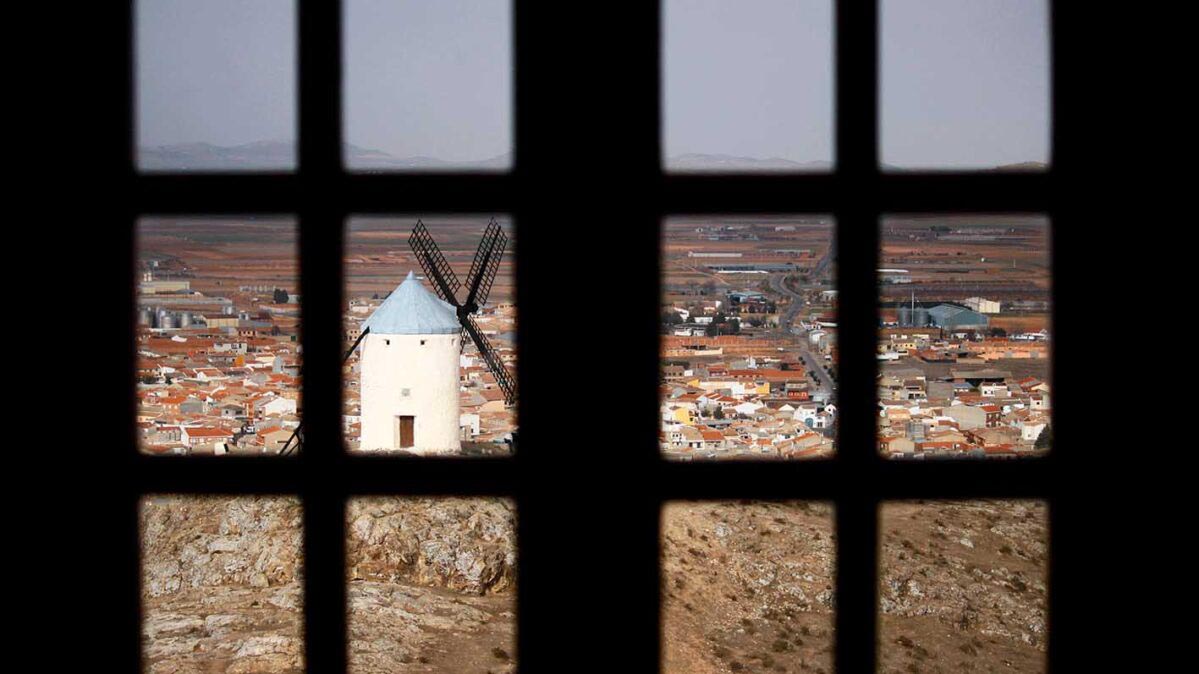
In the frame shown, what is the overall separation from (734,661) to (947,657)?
3.37m

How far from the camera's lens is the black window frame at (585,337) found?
3.05 feet

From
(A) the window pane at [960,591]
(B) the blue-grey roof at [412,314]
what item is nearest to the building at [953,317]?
(A) the window pane at [960,591]

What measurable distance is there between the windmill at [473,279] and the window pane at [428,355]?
17mm

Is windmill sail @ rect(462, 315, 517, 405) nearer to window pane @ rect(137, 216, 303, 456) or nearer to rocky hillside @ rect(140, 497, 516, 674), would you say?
rocky hillside @ rect(140, 497, 516, 674)

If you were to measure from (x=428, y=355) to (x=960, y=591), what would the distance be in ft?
31.2

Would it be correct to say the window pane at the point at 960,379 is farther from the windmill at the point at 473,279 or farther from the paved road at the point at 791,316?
the windmill at the point at 473,279

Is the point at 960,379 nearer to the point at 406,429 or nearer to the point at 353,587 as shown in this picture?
the point at 406,429

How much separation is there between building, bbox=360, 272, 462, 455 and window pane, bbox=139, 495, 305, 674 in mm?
2324

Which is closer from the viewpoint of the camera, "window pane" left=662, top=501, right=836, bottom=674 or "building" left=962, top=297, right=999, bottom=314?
"building" left=962, top=297, right=999, bottom=314

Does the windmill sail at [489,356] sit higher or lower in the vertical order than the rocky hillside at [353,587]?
higher

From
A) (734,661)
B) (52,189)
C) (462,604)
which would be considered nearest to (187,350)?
(462,604)

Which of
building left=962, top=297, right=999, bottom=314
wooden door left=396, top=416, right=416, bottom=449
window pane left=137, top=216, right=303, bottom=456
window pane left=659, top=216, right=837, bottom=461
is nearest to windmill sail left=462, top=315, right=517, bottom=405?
wooden door left=396, top=416, right=416, bottom=449

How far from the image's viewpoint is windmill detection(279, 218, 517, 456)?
20.5 meters

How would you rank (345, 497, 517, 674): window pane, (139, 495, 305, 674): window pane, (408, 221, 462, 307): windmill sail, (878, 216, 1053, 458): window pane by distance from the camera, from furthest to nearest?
(408, 221, 462, 307): windmill sail, (878, 216, 1053, 458): window pane, (345, 497, 517, 674): window pane, (139, 495, 305, 674): window pane
